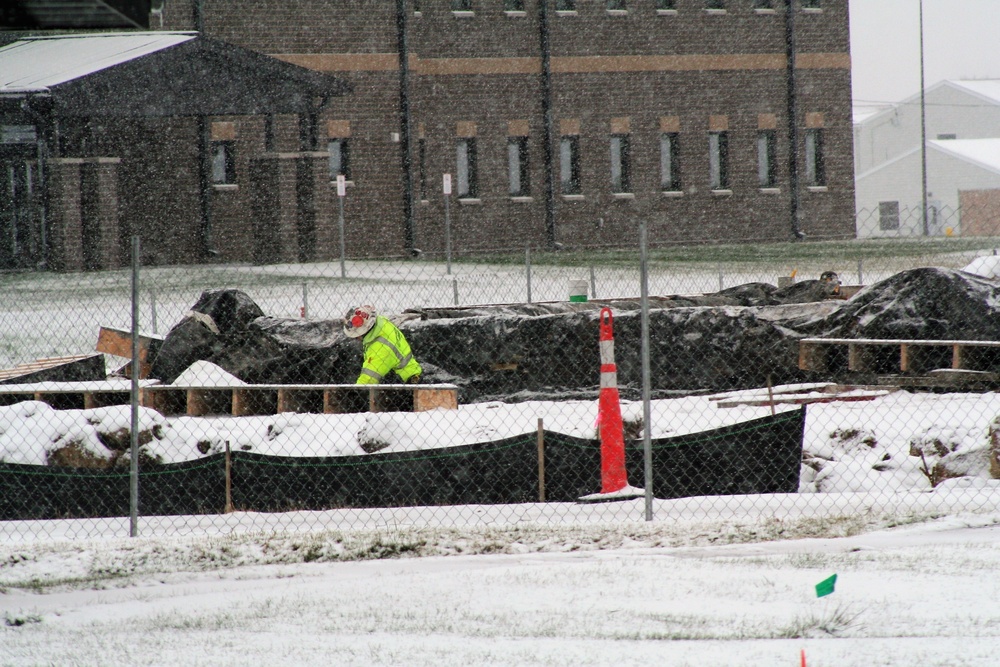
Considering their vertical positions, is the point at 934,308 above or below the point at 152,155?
below

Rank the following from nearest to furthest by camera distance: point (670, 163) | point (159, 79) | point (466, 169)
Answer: point (159, 79) → point (466, 169) → point (670, 163)

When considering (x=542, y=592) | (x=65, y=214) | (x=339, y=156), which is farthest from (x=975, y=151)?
(x=542, y=592)

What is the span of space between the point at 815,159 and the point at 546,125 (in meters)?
9.10

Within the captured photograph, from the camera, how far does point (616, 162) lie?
36.2 m

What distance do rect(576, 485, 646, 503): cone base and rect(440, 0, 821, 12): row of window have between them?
2576cm

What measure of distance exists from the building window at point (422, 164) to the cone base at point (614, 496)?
24189 millimetres

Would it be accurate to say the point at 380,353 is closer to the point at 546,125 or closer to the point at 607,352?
the point at 607,352

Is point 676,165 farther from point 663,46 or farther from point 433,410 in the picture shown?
point 433,410

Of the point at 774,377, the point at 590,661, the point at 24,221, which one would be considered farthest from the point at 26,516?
the point at 24,221

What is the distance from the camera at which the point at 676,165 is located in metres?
36.7

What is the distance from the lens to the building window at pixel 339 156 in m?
31.6

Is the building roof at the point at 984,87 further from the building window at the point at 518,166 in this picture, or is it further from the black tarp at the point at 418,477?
the black tarp at the point at 418,477

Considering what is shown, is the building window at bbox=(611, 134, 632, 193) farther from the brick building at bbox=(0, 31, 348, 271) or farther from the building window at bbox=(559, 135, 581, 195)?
the brick building at bbox=(0, 31, 348, 271)

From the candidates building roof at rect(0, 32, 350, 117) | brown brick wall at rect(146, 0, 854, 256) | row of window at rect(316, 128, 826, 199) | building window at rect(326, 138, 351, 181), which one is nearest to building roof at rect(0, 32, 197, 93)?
building roof at rect(0, 32, 350, 117)
